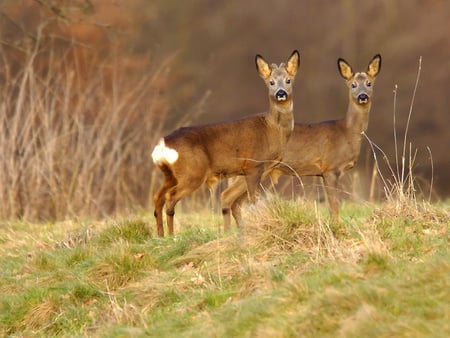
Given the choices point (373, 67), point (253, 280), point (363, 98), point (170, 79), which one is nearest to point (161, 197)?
point (363, 98)

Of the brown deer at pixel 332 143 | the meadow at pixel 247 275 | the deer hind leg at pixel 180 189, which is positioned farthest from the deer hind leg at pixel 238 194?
the deer hind leg at pixel 180 189

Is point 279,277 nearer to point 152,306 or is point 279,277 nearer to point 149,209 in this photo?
point 152,306

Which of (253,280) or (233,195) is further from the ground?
(253,280)

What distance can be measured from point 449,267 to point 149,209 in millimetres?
7774

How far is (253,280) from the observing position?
7098 millimetres

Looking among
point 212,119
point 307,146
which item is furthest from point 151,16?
point 307,146

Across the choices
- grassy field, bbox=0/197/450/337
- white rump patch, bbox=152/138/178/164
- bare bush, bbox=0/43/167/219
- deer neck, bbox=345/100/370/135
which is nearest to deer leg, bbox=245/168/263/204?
white rump patch, bbox=152/138/178/164

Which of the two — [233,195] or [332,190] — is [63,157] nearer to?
[233,195]

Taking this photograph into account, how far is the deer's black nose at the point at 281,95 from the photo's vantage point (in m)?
10.7

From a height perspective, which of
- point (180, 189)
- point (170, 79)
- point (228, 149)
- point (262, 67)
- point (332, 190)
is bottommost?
point (332, 190)

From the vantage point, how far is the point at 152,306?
289 inches

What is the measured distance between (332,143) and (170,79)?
9.93 meters

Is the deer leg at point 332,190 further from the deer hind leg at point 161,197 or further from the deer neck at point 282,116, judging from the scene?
the deer hind leg at point 161,197

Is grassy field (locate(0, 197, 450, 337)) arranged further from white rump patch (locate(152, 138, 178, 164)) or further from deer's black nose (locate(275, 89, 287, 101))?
deer's black nose (locate(275, 89, 287, 101))
